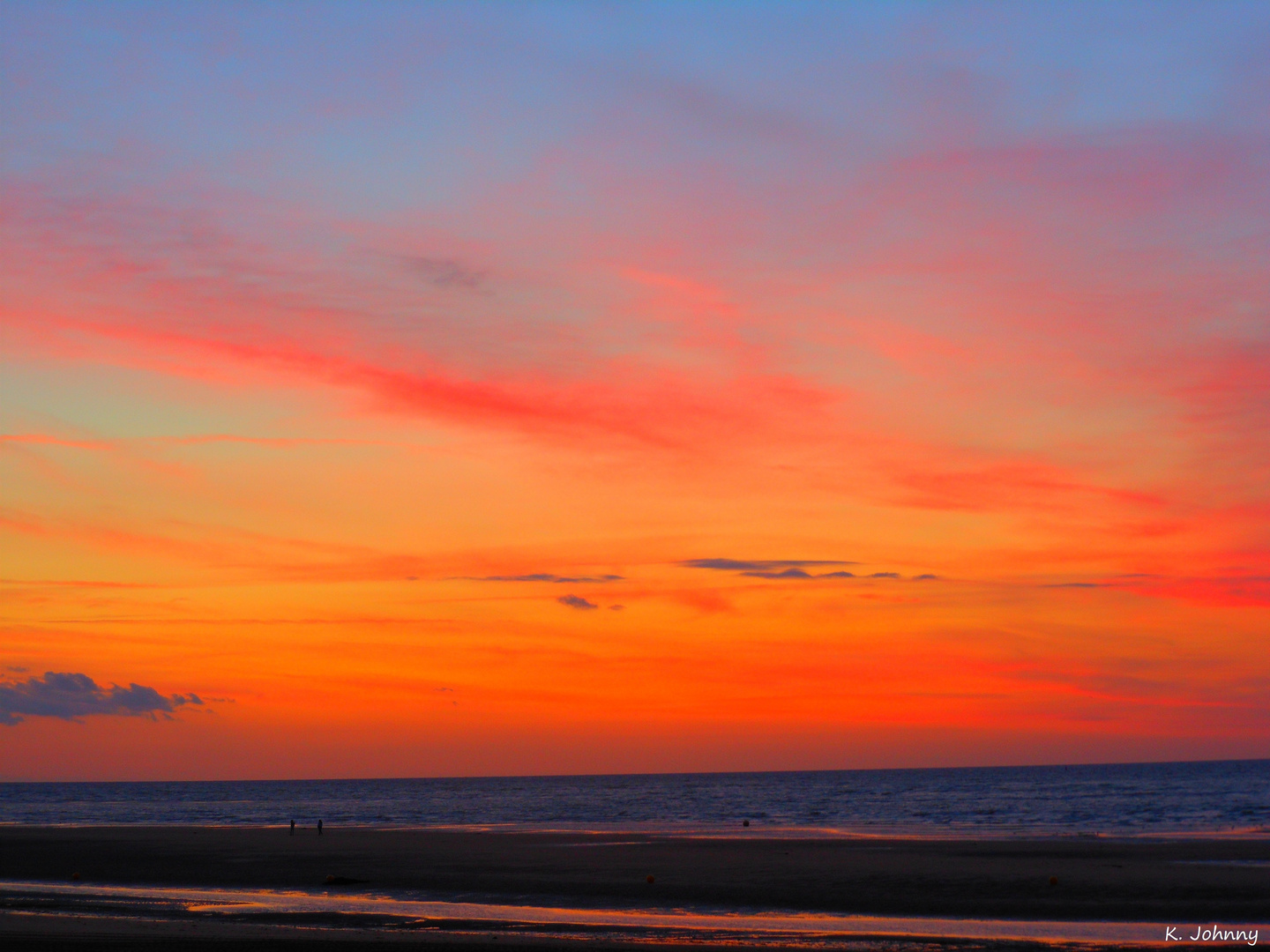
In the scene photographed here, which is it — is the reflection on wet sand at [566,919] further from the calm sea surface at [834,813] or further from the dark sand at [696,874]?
the calm sea surface at [834,813]

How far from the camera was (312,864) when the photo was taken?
47125 millimetres

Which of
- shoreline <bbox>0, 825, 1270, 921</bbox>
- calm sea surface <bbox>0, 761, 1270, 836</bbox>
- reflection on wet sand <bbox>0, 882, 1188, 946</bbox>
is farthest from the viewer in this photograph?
calm sea surface <bbox>0, 761, 1270, 836</bbox>

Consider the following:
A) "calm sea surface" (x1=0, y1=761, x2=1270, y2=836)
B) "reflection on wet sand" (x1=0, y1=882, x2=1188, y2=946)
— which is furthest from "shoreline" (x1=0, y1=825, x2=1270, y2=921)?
"calm sea surface" (x1=0, y1=761, x2=1270, y2=836)

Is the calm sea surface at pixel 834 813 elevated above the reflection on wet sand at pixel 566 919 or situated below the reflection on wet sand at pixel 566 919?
below

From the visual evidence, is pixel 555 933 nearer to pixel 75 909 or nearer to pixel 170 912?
pixel 170 912

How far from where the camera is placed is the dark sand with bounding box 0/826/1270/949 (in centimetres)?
2975

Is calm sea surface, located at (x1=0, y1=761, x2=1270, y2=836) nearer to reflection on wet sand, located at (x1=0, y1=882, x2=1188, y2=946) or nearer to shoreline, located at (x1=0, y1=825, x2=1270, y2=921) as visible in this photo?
shoreline, located at (x1=0, y1=825, x2=1270, y2=921)

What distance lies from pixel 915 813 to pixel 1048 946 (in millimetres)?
68852

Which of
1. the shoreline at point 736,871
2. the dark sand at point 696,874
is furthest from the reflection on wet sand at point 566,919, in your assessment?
the shoreline at point 736,871

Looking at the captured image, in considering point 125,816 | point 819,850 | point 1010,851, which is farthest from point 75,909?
point 125,816

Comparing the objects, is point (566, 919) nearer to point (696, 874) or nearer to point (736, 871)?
point (696, 874)

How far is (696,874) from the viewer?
4078 centimetres

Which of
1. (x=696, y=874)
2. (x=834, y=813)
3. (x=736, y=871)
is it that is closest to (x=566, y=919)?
(x=696, y=874)

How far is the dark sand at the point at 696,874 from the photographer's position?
2975 centimetres
